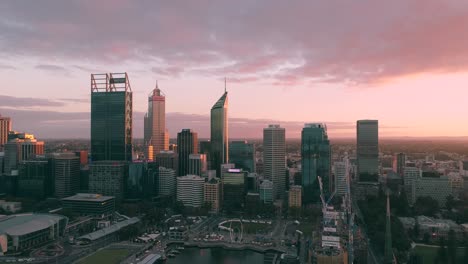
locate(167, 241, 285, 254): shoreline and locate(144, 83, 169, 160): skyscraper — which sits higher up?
locate(144, 83, 169, 160): skyscraper

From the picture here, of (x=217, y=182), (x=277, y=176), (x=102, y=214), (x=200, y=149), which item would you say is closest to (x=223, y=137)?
(x=200, y=149)

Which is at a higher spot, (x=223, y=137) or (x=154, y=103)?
(x=154, y=103)

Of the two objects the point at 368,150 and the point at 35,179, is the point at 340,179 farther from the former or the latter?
the point at 35,179

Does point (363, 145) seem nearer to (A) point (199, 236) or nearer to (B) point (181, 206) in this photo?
(B) point (181, 206)

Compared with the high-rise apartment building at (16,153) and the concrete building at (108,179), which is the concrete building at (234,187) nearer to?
the concrete building at (108,179)

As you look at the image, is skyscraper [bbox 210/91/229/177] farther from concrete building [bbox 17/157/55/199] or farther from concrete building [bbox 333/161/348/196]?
concrete building [bbox 17/157/55/199]

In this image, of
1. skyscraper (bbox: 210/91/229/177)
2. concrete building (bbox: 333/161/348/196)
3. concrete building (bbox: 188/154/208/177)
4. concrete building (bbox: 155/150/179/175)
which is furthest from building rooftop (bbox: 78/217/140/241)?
skyscraper (bbox: 210/91/229/177)
